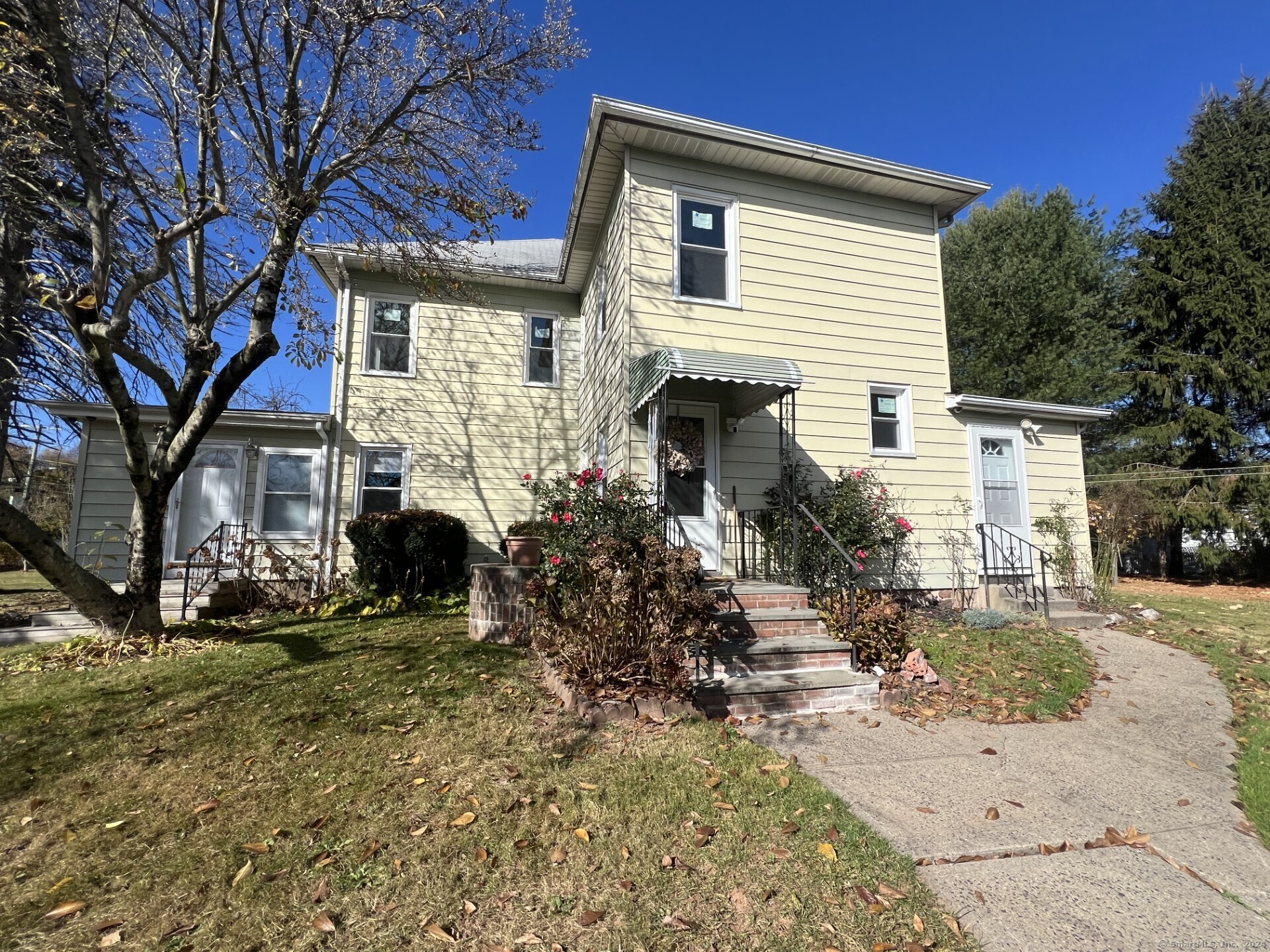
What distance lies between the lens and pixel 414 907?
88.7 inches

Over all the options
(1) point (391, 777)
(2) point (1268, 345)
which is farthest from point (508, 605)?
(2) point (1268, 345)

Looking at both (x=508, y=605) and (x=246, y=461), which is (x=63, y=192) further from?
(x=508, y=605)

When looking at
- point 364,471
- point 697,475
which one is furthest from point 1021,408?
point 364,471

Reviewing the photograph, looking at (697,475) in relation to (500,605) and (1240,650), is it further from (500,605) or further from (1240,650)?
(1240,650)

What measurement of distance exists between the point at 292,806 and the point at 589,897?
5.70 feet

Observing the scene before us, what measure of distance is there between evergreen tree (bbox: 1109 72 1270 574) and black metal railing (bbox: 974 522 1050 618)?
9.91 m

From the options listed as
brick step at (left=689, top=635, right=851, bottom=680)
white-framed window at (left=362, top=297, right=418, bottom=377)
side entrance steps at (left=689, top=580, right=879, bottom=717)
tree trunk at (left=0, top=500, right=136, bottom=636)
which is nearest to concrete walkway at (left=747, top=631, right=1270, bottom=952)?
side entrance steps at (left=689, top=580, right=879, bottom=717)

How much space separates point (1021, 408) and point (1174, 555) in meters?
11.8

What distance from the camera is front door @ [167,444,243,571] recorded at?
9.56 m

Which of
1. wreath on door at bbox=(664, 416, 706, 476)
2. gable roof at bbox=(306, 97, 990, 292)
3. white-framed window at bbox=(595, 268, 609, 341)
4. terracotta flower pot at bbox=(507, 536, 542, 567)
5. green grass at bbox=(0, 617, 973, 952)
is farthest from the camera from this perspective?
white-framed window at bbox=(595, 268, 609, 341)

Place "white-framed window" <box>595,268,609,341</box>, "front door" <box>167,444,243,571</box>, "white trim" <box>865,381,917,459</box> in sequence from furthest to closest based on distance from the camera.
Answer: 1. "front door" <box>167,444,243,571</box>
2. "white-framed window" <box>595,268,609,341</box>
3. "white trim" <box>865,381,917,459</box>

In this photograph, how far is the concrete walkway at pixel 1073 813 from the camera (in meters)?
2.28

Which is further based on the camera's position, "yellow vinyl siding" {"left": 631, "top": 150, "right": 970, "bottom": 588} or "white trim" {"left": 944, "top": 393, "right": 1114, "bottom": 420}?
"white trim" {"left": 944, "top": 393, "right": 1114, "bottom": 420}

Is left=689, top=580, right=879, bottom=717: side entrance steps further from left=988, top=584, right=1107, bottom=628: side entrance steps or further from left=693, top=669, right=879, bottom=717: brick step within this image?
left=988, top=584, right=1107, bottom=628: side entrance steps
